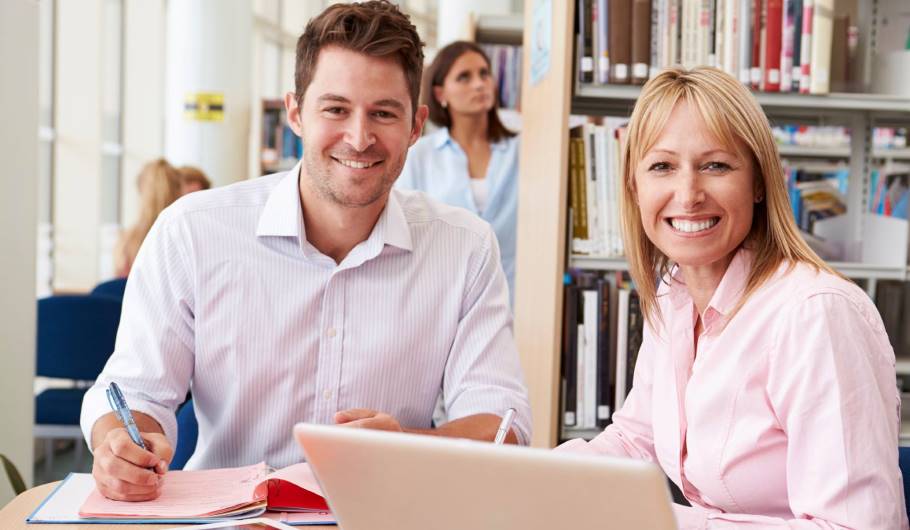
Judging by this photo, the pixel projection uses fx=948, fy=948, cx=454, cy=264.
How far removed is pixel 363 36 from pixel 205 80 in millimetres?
4560

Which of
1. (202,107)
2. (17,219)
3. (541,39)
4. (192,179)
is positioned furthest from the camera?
(202,107)

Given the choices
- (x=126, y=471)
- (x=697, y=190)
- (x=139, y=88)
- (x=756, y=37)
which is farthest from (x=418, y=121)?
(x=139, y=88)

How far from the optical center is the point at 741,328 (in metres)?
1.23

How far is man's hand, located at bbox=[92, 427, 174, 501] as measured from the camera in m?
1.18

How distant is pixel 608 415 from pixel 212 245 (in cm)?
119

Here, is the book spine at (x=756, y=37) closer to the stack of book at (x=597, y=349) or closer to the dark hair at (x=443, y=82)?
the stack of book at (x=597, y=349)

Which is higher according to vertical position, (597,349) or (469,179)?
(469,179)

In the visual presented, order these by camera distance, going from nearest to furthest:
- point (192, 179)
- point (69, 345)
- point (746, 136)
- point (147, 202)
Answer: point (746, 136)
point (69, 345)
point (147, 202)
point (192, 179)

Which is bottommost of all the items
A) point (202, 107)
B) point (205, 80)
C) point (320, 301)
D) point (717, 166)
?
point (320, 301)

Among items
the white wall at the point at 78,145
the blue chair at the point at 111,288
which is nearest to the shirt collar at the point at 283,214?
the blue chair at the point at 111,288

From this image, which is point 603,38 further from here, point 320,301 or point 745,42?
point 320,301

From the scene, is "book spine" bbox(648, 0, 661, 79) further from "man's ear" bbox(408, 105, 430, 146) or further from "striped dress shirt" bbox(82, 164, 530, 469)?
"striped dress shirt" bbox(82, 164, 530, 469)

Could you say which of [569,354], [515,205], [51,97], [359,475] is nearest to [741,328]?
[359,475]

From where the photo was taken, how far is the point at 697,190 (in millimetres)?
1324
